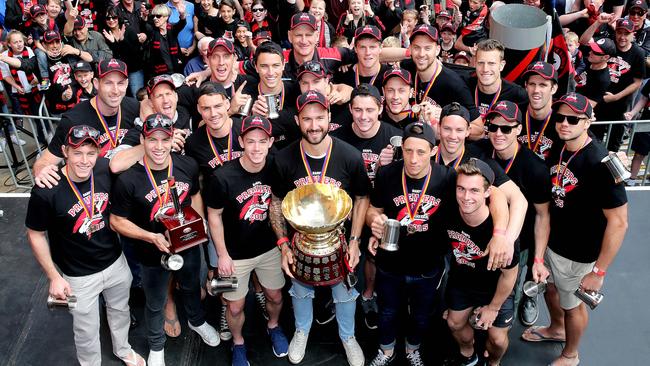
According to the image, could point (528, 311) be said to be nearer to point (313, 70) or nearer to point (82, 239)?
point (313, 70)

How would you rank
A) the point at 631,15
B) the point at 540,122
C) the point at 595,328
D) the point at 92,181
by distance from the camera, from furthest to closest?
the point at 631,15 → the point at 595,328 → the point at 540,122 → the point at 92,181

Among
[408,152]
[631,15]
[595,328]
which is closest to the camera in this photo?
[408,152]

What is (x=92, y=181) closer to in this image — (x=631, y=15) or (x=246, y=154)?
(x=246, y=154)

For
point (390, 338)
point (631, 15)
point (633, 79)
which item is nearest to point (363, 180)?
point (390, 338)

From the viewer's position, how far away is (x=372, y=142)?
4.91 m

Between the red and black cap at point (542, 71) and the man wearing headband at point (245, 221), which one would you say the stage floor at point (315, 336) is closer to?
the man wearing headband at point (245, 221)

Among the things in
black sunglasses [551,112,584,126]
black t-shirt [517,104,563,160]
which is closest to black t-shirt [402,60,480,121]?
black t-shirt [517,104,563,160]

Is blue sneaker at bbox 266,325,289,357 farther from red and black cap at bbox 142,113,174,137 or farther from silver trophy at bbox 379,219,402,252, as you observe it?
red and black cap at bbox 142,113,174,137

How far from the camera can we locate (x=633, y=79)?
7742mm

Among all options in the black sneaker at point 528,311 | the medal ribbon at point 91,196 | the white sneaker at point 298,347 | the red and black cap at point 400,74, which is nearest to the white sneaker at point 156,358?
the white sneaker at point 298,347

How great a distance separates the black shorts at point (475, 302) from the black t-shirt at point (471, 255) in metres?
0.04

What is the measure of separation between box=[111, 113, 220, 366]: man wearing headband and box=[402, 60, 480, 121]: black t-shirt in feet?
7.44

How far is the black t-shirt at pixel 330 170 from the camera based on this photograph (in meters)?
4.58

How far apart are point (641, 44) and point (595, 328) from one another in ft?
17.4
